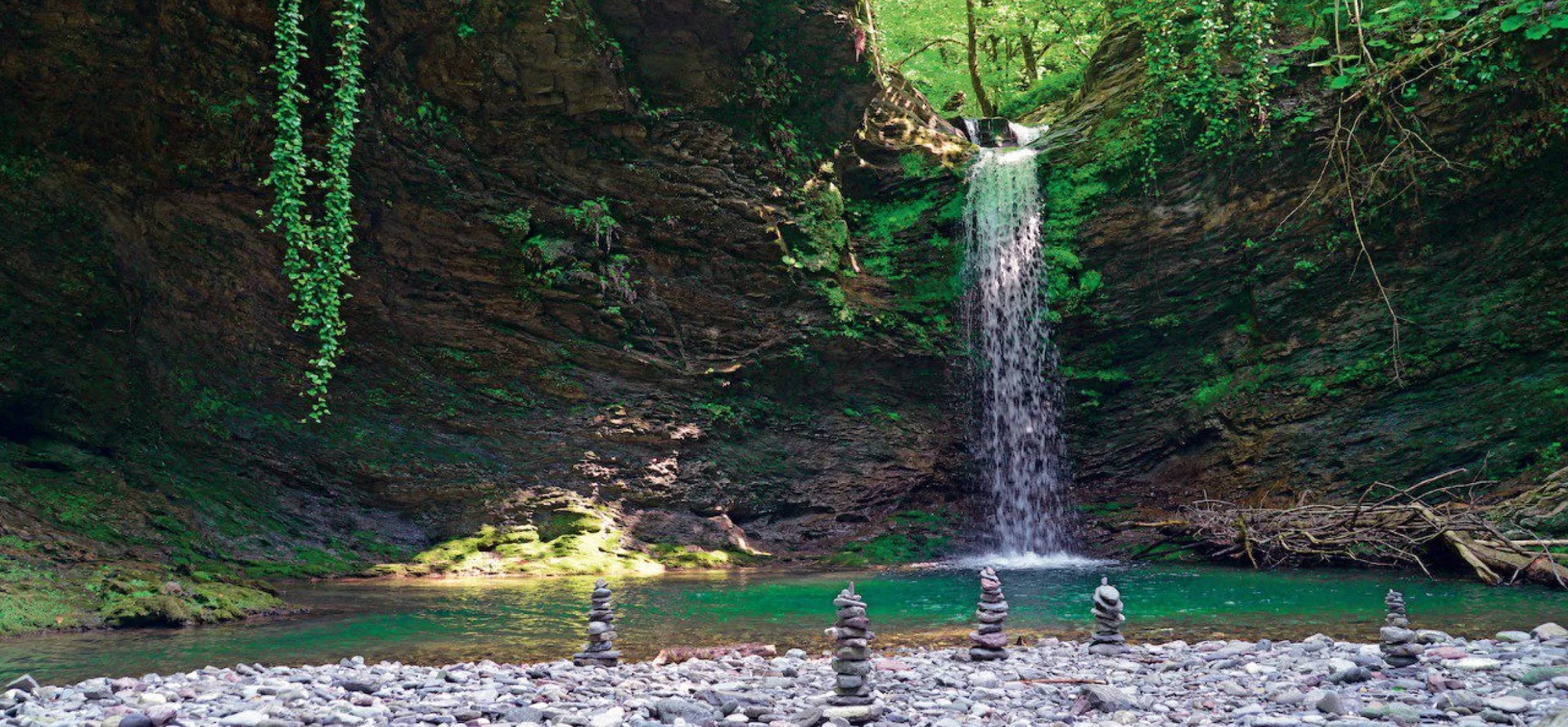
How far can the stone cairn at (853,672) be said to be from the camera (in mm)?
3537

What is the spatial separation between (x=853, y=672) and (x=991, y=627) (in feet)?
4.96

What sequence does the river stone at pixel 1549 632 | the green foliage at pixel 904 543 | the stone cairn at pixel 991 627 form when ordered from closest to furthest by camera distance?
the river stone at pixel 1549 632 < the stone cairn at pixel 991 627 < the green foliage at pixel 904 543

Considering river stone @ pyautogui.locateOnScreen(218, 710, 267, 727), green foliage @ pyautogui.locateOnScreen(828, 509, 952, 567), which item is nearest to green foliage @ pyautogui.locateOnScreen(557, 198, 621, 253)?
green foliage @ pyautogui.locateOnScreen(828, 509, 952, 567)

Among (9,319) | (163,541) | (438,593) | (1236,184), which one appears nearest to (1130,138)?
(1236,184)

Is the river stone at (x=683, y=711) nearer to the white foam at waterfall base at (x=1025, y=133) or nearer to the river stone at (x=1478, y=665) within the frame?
the river stone at (x=1478, y=665)

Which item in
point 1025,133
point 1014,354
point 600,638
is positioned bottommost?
point 600,638

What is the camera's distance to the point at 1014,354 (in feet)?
47.3

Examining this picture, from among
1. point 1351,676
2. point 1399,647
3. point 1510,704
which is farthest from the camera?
point 1399,647

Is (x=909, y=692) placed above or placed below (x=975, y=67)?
below

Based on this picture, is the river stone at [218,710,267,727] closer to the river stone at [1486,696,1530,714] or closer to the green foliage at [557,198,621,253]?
the river stone at [1486,696,1530,714]

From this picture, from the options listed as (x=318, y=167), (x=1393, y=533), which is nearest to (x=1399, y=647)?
(x=1393, y=533)

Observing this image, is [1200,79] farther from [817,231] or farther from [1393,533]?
[1393,533]

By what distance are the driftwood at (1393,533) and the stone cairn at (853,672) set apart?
6.41 metres

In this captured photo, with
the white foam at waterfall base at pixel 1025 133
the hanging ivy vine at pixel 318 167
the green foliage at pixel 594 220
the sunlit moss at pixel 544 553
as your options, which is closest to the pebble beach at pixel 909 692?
the hanging ivy vine at pixel 318 167
